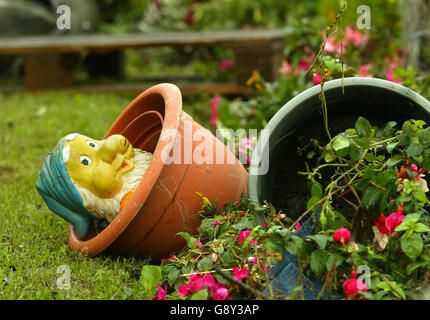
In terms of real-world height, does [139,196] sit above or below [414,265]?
above

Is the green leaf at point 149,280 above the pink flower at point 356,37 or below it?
below

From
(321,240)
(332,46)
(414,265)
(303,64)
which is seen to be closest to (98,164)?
(321,240)

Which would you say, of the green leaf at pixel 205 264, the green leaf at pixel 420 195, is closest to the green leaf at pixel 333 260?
the green leaf at pixel 420 195

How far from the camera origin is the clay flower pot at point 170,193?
1.71m

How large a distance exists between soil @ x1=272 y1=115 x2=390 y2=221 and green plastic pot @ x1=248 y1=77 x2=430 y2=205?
0.02 m

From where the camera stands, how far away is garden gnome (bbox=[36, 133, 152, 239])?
1.82m

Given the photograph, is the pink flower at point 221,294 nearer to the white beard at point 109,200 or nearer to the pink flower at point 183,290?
the pink flower at point 183,290

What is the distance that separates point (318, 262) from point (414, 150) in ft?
1.32

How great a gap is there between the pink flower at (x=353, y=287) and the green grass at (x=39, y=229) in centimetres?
58

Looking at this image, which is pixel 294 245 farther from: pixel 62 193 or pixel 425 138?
pixel 62 193

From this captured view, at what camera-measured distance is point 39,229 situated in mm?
2066

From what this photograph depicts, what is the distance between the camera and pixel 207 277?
62.1 inches
